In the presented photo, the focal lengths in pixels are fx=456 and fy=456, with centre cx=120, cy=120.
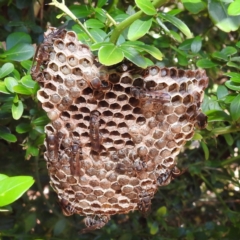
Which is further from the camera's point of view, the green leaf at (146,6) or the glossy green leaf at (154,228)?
the glossy green leaf at (154,228)

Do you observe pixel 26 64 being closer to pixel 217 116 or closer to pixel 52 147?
pixel 52 147

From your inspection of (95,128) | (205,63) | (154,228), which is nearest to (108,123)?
(95,128)

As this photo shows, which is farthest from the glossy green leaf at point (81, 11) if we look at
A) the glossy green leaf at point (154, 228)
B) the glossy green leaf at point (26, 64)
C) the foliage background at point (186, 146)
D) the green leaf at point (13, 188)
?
the glossy green leaf at point (154, 228)

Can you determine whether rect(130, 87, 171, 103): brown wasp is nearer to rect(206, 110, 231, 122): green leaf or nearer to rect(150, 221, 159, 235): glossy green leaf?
rect(206, 110, 231, 122): green leaf

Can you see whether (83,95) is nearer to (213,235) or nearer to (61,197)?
(61,197)

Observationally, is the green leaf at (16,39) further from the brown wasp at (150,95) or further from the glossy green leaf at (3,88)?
the brown wasp at (150,95)

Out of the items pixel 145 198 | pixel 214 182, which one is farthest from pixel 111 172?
pixel 214 182
